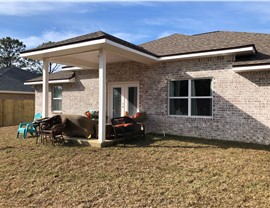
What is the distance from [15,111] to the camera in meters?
17.0

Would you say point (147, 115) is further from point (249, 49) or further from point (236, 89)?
point (249, 49)

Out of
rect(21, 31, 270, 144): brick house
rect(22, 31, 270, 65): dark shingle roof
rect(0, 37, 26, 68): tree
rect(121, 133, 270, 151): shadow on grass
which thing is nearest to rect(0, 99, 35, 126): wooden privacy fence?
rect(21, 31, 270, 144): brick house

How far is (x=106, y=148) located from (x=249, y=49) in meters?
6.21

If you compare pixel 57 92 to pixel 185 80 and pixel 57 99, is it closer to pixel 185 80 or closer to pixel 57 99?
pixel 57 99

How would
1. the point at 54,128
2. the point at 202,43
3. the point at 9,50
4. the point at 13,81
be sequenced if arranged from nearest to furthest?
the point at 54,128 < the point at 202,43 < the point at 13,81 < the point at 9,50

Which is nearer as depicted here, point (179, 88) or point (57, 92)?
point (179, 88)

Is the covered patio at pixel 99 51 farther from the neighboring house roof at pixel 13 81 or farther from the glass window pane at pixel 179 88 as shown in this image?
the neighboring house roof at pixel 13 81

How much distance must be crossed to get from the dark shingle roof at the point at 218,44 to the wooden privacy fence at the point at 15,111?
1109 cm

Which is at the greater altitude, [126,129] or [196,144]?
[126,129]

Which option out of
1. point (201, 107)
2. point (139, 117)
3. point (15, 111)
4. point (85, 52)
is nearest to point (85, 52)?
point (85, 52)

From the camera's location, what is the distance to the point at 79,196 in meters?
4.22

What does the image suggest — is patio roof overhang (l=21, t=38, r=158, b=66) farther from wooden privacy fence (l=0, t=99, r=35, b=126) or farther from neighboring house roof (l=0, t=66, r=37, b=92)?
neighboring house roof (l=0, t=66, r=37, b=92)

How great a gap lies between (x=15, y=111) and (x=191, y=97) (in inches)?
534

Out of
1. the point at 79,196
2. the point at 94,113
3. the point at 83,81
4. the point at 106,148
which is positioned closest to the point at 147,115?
the point at 94,113
